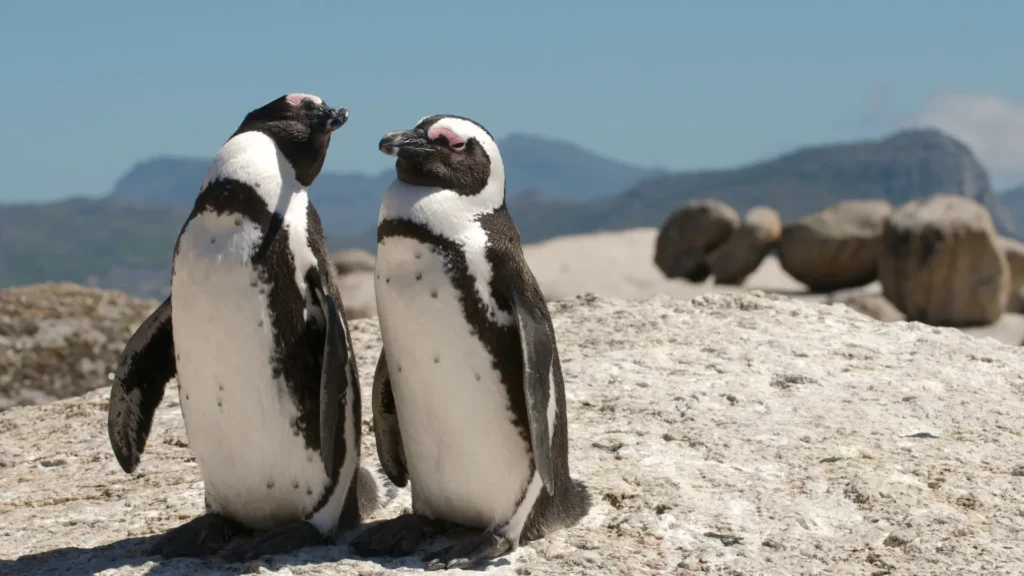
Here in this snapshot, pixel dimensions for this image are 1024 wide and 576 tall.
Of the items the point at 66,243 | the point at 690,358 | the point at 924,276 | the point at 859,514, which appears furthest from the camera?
the point at 66,243

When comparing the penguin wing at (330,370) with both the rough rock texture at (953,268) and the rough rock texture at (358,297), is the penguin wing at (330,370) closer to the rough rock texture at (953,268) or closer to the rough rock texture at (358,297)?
the rough rock texture at (358,297)

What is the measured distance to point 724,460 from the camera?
481 centimetres

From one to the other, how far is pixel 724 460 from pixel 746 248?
1717 cm

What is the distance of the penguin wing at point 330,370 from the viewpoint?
3.79 meters

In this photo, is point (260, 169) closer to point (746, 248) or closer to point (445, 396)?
point (445, 396)

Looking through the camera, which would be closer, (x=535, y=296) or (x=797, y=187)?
(x=535, y=296)

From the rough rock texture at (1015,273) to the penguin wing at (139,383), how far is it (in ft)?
55.5

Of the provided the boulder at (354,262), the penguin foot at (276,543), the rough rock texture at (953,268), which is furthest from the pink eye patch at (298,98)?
the rough rock texture at (953,268)

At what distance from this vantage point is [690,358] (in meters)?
6.15

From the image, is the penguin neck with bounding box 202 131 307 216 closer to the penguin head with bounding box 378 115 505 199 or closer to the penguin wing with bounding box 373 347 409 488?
the penguin head with bounding box 378 115 505 199

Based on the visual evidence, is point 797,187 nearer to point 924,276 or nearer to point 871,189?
point 871,189

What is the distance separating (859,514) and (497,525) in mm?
1376

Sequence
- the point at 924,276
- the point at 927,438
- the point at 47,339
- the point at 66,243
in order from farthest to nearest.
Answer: the point at 66,243
the point at 924,276
the point at 47,339
the point at 927,438

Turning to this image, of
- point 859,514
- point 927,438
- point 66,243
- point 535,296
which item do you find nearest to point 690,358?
point 927,438
